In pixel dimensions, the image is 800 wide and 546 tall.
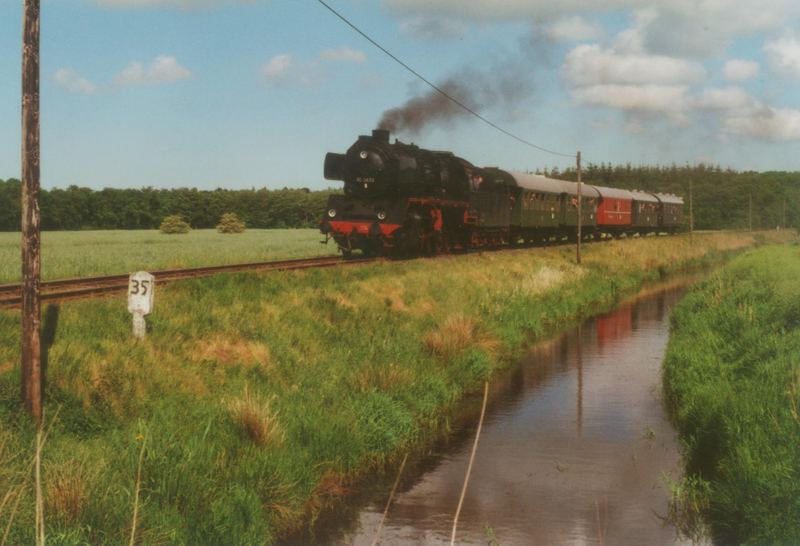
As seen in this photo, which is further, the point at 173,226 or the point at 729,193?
the point at 729,193

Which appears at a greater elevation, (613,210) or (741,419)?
(613,210)

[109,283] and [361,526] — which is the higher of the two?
[109,283]

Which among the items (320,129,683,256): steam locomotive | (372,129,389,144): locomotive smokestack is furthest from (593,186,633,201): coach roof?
(372,129,389,144): locomotive smokestack

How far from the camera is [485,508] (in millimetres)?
10031

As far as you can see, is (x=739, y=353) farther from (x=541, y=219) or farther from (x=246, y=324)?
(x=541, y=219)

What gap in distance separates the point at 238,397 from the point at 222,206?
3779 inches

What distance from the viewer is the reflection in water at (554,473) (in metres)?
9.34

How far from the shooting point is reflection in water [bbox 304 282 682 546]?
368 inches

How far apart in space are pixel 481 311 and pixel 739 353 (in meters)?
7.51

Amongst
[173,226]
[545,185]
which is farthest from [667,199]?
[173,226]

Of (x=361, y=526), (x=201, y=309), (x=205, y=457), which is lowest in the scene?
(x=361, y=526)

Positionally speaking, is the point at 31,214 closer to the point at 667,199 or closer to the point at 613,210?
the point at 613,210

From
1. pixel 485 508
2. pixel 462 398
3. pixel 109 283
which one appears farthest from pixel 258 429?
pixel 109 283

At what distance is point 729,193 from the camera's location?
139 meters
